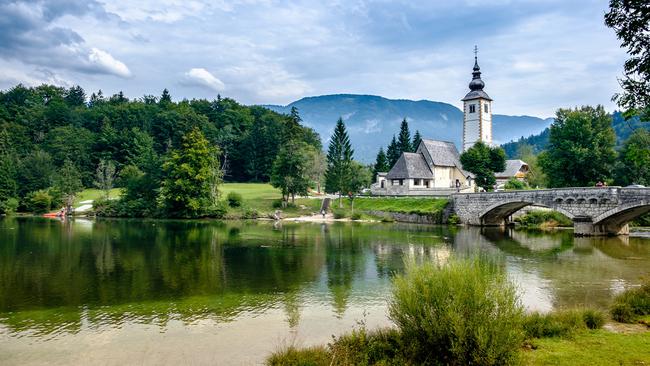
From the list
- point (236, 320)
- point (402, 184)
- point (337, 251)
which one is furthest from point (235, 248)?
point (402, 184)

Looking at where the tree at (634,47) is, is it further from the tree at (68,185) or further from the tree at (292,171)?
the tree at (68,185)

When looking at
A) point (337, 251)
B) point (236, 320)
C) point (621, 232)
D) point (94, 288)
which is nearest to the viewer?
point (236, 320)

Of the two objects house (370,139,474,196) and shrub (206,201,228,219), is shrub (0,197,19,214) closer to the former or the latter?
shrub (206,201,228,219)

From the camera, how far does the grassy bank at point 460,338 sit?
8852 millimetres

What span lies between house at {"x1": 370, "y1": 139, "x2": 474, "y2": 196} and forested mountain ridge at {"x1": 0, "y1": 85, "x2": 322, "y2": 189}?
665 inches

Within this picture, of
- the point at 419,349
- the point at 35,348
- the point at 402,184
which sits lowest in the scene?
the point at 35,348

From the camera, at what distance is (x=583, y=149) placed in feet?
177

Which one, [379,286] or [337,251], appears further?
[337,251]

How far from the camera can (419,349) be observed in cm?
965

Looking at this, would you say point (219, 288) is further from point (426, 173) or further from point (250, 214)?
point (426, 173)

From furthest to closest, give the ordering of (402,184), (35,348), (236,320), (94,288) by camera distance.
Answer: (402,184) → (94,288) → (236,320) → (35,348)

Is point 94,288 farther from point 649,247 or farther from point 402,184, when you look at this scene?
point 402,184

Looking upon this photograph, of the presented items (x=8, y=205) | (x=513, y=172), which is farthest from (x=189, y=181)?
(x=513, y=172)

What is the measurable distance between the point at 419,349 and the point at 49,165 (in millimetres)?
84646
